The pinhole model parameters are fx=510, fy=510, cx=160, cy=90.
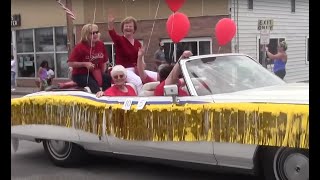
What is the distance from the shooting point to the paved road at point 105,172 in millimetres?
6207

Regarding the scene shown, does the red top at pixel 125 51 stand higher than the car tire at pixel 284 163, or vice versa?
the red top at pixel 125 51

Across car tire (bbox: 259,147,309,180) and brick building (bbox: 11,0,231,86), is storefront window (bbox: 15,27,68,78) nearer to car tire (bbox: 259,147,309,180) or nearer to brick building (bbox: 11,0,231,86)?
brick building (bbox: 11,0,231,86)

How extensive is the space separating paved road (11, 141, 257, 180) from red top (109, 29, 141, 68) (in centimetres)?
143

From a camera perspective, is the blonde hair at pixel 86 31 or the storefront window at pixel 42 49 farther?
the storefront window at pixel 42 49

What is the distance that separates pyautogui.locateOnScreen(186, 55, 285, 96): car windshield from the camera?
5.68m

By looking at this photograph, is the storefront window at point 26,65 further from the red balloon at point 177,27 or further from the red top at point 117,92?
the red top at point 117,92

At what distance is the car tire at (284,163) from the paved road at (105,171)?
33.0 inches

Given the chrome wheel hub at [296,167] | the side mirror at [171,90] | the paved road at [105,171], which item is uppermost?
the side mirror at [171,90]

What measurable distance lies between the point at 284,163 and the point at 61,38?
1980 centimetres

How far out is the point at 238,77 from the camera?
19.3 ft

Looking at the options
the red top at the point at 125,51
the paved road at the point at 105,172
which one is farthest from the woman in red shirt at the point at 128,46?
the paved road at the point at 105,172
